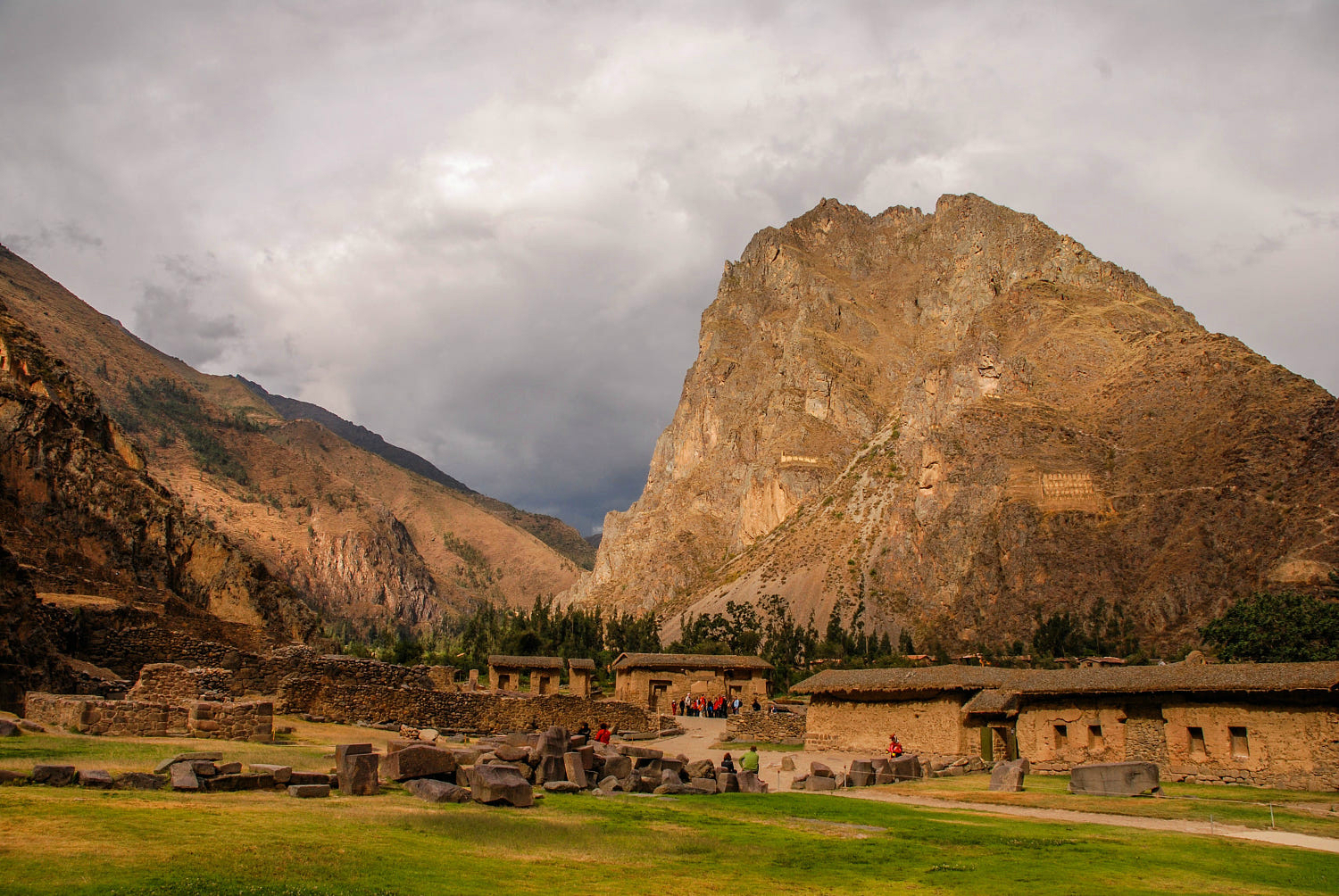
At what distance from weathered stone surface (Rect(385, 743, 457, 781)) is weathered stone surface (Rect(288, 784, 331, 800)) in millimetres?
1865

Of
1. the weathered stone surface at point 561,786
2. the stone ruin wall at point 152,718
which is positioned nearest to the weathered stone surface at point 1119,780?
the weathered stone surface at point 561,786

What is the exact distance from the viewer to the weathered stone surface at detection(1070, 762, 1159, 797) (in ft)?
66.2

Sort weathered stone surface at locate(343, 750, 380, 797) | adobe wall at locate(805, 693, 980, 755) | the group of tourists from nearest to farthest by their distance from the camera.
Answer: weathered stone surface at locate(343, 750, 380, 797), adobe wall at locate(805, 693, 980, 755), the group of tourists

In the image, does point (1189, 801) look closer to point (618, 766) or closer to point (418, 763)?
point (618, 766)

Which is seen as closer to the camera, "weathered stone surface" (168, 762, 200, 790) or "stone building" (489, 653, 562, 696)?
"weathered stone surface" (168, 762, 200, 790)

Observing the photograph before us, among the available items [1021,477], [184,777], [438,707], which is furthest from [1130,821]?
[1021,477]

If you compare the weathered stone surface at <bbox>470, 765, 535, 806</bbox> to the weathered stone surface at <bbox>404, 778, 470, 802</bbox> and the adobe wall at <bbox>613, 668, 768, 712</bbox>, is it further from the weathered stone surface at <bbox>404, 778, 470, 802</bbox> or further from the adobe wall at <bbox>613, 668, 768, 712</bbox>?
the adobe wall at <bbox>613, 668, 768, 712</bbox>

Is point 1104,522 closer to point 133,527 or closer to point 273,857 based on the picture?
point 133,527

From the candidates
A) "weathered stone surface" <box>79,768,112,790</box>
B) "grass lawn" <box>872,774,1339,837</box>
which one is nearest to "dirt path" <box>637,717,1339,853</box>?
"grass lawn" <box>872,774,1339,837</box>

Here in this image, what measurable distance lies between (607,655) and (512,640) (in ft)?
29.4

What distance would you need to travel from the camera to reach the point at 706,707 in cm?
4438

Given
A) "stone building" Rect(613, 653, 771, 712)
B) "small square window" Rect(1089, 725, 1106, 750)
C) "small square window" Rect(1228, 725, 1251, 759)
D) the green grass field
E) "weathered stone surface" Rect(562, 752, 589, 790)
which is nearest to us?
the green grass field

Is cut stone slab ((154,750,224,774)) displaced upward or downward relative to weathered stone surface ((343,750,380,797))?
upward

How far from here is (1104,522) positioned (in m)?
102
